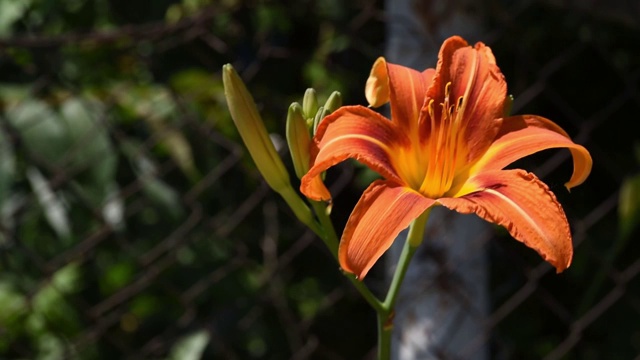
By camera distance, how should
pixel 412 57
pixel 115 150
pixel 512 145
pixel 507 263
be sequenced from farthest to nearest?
1. pixel 507 263
2. pixel 412 57
3. pixel 115 150
4. pixel 512 145

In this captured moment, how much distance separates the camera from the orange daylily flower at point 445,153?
572 mm

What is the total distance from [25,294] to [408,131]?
85cm

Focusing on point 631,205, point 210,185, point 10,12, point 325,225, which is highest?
point 10,12

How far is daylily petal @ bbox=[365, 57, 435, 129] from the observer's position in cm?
69

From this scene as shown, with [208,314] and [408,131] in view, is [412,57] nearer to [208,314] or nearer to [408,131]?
[208,314]

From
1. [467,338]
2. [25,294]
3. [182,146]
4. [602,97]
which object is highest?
[182,146]

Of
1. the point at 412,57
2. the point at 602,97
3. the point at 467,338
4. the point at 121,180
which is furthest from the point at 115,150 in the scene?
the point at 602,97

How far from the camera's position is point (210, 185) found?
1415 millimetres

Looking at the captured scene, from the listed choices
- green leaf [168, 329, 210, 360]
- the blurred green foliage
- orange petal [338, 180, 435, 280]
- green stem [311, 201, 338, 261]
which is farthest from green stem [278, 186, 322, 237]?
green leaf [168, 329, 210, 360]

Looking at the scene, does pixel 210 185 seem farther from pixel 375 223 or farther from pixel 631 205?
pixel 375 223

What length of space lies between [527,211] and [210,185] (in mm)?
873

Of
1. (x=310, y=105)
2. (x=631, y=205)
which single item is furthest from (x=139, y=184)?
(x=631, y=205)

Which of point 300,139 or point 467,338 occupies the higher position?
point 300,139

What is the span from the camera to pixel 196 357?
1.41 m
